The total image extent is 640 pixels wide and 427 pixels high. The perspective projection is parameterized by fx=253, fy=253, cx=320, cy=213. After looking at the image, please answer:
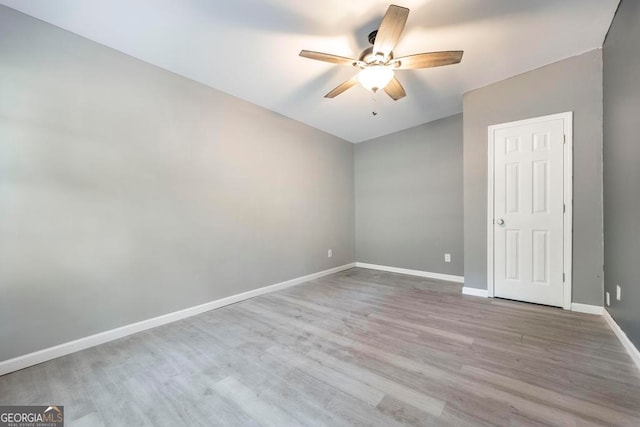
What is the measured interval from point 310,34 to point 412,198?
307cm

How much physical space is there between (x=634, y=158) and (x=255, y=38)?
302cm

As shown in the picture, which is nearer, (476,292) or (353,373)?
(353,373)

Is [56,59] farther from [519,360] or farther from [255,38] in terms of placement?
A: [519,360]

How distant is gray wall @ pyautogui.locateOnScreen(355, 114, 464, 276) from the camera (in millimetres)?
3926

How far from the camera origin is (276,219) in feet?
12.0

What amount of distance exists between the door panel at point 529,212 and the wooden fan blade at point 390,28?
6.63ft

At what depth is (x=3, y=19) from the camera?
180cm

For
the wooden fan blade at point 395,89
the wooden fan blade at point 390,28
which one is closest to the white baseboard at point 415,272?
the wooden fan blade at point 395,89

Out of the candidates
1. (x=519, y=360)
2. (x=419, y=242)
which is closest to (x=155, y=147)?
(x=519, y=360)

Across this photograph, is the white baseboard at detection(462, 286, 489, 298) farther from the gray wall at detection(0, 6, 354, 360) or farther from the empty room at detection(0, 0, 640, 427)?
the gray wall at detection(0, 6, 354, 360)

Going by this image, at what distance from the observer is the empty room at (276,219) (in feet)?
5.13

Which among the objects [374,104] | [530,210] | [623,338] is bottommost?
[623,338]

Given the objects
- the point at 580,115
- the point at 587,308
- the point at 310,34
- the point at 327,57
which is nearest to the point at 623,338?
the point at 587,308

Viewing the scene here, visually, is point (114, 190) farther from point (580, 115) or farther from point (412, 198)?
point (580, 115)
